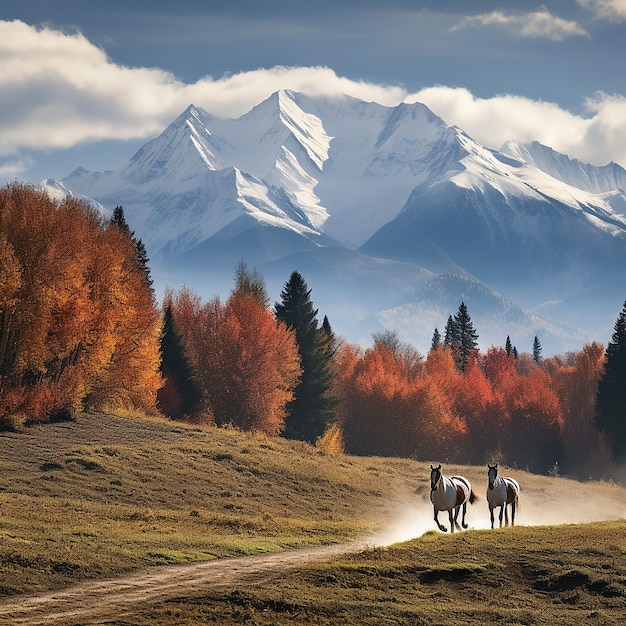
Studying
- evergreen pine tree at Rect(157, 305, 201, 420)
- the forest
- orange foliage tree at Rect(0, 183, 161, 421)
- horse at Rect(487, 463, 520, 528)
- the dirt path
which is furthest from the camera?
evergreen pine tree at Rect(157, 305, 201, 420)

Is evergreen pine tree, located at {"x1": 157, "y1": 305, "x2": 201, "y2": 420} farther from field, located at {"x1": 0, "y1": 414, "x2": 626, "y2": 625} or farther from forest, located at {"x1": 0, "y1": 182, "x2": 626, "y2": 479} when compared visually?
field, located at {"x1": 0, "y1": 414, "x2": 626, "y2": 625}

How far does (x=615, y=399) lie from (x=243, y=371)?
145 ft

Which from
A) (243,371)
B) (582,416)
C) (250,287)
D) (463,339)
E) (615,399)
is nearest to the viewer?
(243,371)

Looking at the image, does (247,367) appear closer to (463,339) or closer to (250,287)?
(250,287)

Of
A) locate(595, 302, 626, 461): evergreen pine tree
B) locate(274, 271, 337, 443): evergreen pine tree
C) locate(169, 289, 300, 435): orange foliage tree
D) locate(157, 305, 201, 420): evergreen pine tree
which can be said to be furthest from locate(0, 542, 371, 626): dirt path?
locate(595, 302, 626, 461): evergreen pine tree

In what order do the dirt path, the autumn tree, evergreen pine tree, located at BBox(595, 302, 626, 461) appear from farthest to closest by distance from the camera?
the autumn tree → evergreen pine tree, located at BBox(595, 302, 626, 461) → the dirt path

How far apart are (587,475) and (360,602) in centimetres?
9747

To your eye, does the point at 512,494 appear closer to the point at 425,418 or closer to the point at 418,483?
the point at 418,483

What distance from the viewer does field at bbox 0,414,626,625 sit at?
→ 25047 mm

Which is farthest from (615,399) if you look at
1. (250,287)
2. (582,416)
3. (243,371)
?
(243,371)

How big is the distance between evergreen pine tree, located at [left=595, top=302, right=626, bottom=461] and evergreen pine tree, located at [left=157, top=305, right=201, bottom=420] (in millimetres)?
47806

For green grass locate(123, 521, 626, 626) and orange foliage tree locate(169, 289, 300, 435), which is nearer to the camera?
green grass locate(123, 521, 626, 626)

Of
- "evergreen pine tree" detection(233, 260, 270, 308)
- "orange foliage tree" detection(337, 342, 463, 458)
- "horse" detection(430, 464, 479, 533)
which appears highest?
"evergreen pine tree" detection(233, 260, 270, 308)

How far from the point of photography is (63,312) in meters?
59.0
